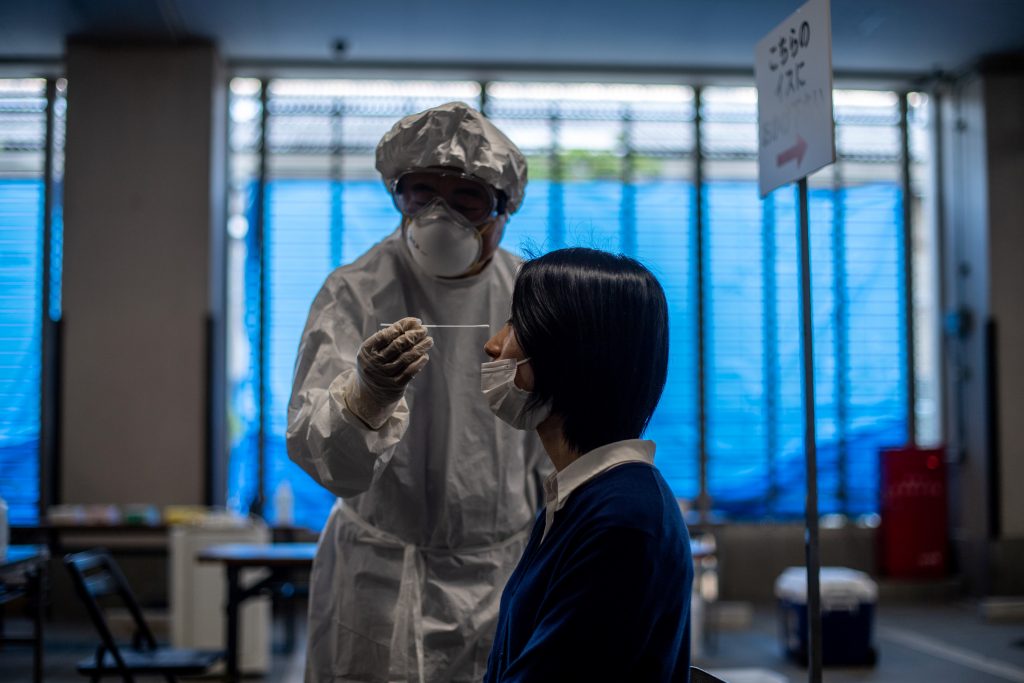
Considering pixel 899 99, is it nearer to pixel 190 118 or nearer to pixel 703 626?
pixel 703 626

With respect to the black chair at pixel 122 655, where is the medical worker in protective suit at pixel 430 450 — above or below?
above

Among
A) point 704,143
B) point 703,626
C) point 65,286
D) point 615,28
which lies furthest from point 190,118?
point 703,626

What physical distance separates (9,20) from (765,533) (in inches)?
227

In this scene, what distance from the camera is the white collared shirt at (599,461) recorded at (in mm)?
1106

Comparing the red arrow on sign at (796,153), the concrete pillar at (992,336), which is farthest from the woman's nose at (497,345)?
the concrete pillar at (992,336)

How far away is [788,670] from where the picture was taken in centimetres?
466

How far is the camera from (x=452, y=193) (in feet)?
5.29

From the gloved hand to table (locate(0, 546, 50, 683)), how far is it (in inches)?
103

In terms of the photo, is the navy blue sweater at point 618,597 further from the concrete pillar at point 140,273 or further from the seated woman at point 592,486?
the concrete pillar at point 140,273

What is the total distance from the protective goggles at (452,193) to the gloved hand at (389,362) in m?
0.40

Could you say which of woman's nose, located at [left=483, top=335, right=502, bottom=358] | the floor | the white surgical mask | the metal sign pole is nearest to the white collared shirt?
woman's nose, located at [left=483, top=335, right=502, bottom=358]

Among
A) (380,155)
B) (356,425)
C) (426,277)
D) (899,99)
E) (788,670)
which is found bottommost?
(788,670)

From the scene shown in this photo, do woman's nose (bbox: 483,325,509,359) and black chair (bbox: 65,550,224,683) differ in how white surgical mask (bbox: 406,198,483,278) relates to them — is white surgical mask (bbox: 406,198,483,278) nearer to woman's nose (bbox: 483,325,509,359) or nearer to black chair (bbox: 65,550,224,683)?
woman's nose (bbox: 483,325,509,359)

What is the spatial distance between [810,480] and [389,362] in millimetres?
1145
